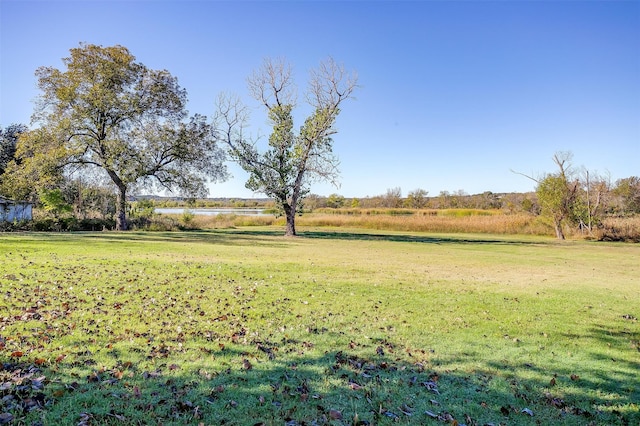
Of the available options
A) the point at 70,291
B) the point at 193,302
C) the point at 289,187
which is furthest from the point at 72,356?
the point at 289,187

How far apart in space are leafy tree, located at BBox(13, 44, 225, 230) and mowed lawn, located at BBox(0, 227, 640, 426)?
63.0ft

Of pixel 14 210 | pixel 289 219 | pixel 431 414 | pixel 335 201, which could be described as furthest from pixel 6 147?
pixel 335 201

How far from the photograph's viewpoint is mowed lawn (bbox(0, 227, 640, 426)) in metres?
4.19

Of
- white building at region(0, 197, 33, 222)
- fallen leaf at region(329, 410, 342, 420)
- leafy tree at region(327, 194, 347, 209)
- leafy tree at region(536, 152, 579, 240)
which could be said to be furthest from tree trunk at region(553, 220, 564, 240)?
leafy tree at region(327, 194, 347, 209)

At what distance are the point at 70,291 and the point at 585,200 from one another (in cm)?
4052

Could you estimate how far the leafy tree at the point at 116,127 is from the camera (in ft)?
90.6

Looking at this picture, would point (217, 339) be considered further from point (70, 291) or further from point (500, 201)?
point (500, 201)

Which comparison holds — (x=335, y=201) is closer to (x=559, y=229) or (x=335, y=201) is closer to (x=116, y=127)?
(x=559, y=229)

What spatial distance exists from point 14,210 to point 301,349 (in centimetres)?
3361

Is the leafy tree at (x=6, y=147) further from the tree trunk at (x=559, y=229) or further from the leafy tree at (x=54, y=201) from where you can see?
the tree trunk at (x=559, y=229)

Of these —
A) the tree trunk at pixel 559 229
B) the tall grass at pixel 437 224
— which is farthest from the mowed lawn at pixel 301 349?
the tall grass at pixel 437 224

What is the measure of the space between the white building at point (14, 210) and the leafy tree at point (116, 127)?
12.6ft

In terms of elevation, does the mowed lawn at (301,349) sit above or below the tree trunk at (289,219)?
below

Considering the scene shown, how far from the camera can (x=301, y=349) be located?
593 centimetres
